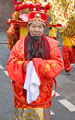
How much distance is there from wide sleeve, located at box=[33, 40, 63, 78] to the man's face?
0.88 feet

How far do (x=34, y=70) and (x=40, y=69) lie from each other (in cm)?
8

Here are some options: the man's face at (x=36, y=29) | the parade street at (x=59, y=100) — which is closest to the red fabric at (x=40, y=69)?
the man's face at (x=36, y=29)

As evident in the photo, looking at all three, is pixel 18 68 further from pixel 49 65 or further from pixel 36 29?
pixel 36 29

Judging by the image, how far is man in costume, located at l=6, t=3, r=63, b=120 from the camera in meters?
2.95

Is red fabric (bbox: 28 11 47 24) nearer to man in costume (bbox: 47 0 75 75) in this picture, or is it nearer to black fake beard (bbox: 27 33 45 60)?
black fake beard (bbox: 27 33 45 60)

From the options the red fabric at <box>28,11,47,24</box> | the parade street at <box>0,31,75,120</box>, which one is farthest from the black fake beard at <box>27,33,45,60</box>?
the parade street at <box>0,31,75,120</box>

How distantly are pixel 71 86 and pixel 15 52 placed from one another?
3378 mm

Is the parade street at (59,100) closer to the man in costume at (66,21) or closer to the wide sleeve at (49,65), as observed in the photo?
the man in costume at (66,21)

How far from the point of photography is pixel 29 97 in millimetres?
3014

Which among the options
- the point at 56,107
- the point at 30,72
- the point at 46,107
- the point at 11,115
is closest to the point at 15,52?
the point at 30,72

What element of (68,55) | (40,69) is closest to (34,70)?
(40,69)

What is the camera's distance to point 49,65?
298 cm

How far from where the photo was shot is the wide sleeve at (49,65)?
2.93 meters

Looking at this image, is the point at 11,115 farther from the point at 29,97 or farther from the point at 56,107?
the point at 29,97
